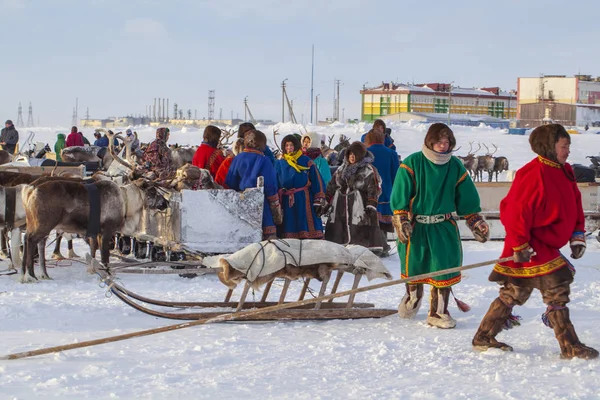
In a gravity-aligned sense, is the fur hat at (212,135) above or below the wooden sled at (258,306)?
above

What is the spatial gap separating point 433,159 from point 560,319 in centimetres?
150

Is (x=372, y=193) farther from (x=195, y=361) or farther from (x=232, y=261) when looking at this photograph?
(x=195, y=361)

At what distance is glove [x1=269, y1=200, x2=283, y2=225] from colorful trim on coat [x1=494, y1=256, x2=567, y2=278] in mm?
3922

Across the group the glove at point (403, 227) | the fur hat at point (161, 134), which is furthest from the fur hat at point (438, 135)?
the fur hat at point (161, 134)

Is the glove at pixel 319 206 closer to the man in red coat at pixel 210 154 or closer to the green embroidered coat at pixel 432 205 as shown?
the man in red coat at pixel 210 154

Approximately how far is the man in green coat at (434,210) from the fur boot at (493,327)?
0.78m

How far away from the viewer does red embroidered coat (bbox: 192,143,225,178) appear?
9.91m

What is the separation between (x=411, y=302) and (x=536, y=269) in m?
1.39

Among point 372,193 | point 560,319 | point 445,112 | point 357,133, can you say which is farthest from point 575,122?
point 560,319

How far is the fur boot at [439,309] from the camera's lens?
248 inches

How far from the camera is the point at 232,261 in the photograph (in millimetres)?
6223

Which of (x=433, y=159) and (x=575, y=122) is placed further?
(x=575, y=122)

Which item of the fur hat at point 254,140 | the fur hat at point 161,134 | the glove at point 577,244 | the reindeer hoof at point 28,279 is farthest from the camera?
the fur hat at point 161,134

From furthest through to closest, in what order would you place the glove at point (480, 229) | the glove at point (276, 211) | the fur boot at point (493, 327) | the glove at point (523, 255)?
the glove at point (276, 211) < the glove at point (480, 229) < the fur boot at point (493, 327) < the glove at point (523, 255)
